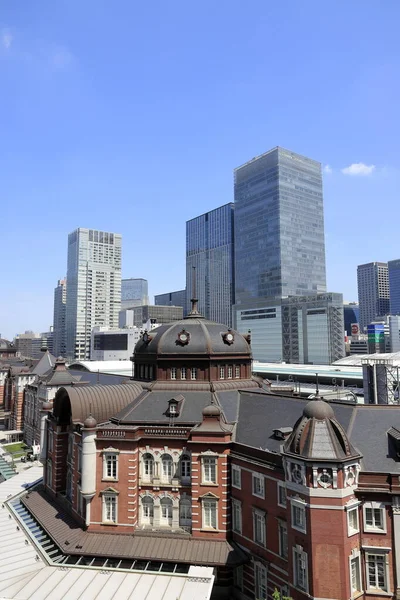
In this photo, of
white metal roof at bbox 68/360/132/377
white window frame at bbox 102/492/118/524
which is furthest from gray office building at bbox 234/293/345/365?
white window frame at bbox 102/492/118/524

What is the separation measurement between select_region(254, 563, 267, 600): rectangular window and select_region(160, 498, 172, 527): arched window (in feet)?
29.8

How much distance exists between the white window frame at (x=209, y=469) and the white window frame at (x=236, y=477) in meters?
1.55

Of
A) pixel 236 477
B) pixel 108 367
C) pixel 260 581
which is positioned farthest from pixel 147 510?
pixel 108 367

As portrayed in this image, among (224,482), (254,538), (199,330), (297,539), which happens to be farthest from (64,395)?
(297,539)

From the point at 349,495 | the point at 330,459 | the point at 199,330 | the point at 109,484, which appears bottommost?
the point at 109,484

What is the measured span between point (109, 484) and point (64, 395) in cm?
1187

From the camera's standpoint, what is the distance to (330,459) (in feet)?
96.5

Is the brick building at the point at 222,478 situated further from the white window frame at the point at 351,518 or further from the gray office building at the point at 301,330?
the gray office building at the point at 301,330

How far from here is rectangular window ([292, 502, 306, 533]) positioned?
3008 centimetres

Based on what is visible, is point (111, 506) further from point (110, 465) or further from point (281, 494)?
point (281, 494)

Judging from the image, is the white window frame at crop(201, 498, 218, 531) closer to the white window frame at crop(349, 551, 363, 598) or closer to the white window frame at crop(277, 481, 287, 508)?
the white window frame at crop(277, 481, 287, 508)

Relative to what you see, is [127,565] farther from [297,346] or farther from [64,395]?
[297,346]

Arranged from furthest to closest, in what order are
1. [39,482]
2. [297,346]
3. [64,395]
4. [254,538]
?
[297,346] < [39,482] < [64,395] < [254,538]

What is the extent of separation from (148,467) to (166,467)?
5.95 feet
